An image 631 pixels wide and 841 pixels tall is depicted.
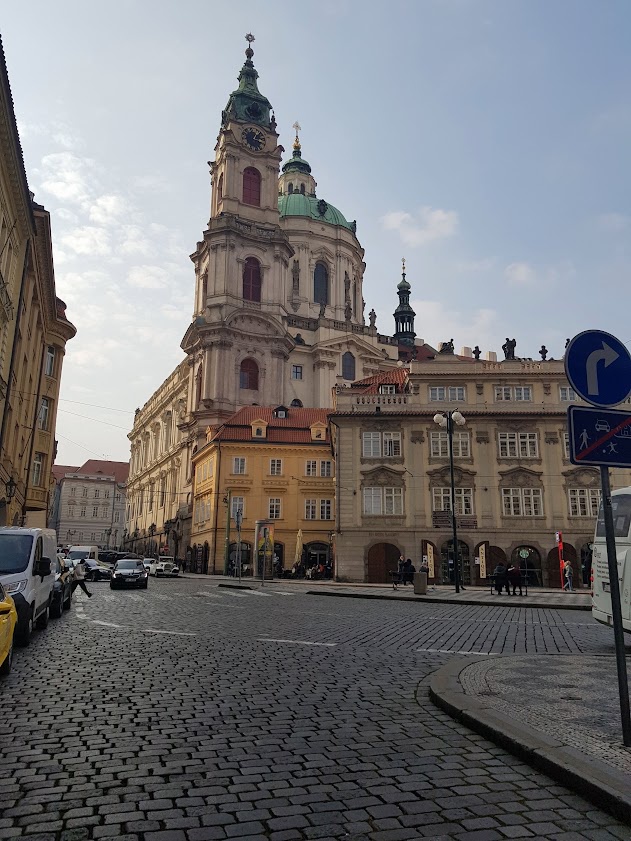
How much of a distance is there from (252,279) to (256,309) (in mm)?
4438

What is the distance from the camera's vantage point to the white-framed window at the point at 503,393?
41469mm

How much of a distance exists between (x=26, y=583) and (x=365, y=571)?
29.4m

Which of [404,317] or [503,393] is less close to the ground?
[404,317]

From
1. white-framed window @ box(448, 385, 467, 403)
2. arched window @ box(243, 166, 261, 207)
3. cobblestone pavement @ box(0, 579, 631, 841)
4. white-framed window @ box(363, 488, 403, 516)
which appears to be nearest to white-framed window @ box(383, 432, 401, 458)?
white-framed window @ box(363, 488, 403, 516)

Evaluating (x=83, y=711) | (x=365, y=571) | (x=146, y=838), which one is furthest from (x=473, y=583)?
(x=146, y=838)

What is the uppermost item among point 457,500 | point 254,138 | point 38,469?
point 254,138

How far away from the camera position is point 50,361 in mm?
42062

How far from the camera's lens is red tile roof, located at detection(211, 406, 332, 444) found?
2050 inches

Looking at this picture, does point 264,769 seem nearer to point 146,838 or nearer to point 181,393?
point 146,838

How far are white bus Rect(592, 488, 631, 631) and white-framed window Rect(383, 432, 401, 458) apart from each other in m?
27.6

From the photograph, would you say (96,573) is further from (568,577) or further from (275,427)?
(568,577)

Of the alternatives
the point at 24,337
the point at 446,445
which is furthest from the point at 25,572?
the point at 446,445

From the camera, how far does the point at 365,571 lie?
129ft

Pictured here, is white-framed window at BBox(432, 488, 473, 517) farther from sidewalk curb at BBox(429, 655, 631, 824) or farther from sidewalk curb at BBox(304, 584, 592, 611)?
sidewalk curb at BBox(429, 655, 631, 824)
